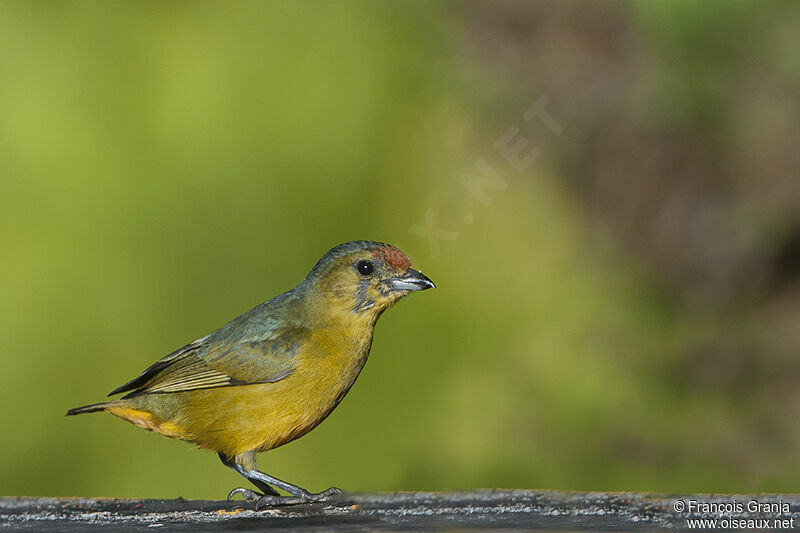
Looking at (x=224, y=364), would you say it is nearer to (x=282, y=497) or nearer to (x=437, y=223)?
(x=282, y=497)

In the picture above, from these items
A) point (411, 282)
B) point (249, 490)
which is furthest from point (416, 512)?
point (411, 282)

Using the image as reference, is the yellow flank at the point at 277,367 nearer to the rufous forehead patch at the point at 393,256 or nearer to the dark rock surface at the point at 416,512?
the rufous forehead patch at the point at 393,256

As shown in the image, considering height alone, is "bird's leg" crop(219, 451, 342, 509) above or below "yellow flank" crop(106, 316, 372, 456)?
below

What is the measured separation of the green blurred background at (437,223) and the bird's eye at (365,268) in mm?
1858

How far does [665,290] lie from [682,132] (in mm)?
1034

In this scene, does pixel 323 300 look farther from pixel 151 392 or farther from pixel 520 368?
pixel 520 368

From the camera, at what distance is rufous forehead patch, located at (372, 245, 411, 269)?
12.7 ft

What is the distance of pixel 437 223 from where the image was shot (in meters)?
6.47

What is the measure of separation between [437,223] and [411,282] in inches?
105

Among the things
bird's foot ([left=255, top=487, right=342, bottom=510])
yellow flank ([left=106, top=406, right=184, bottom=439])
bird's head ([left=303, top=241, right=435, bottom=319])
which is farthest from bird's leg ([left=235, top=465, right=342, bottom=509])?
bird's head ([left=303, top=241, right=435, bottom=319])

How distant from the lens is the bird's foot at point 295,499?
371cm

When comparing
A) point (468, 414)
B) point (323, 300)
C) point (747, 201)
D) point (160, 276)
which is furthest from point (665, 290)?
point (323, 300)

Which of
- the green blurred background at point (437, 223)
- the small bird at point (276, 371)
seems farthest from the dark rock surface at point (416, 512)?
the green blurred background at point (437, 223)

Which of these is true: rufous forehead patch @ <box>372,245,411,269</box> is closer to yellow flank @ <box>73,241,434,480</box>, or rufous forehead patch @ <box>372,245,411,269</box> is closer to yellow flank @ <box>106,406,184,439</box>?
yellow flank @ <box>73,241,434,480</box>
